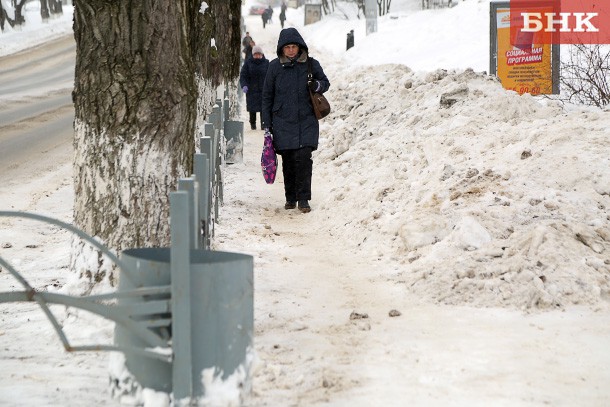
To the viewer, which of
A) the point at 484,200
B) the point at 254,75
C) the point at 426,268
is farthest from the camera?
the point at 254,75

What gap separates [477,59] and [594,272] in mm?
13161

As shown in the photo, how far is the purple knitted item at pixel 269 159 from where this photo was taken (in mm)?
9320

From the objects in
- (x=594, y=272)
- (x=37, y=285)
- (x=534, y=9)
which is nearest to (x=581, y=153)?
(x=594, y=272)

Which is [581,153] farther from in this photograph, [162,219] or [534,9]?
[534,9]

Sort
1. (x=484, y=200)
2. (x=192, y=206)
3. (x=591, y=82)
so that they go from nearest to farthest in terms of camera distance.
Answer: (x=192, y=206)
(x=484, y=200)
(x=591, y=82)

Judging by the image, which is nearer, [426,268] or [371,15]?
[426,268]

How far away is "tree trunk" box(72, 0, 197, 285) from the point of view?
16.9 ft

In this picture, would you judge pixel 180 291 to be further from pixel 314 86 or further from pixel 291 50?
pixel 291 50

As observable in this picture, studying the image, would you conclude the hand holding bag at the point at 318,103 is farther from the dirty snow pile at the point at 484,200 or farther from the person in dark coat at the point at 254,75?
the person in dark coat at the point at 254,75

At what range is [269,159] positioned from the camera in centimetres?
943

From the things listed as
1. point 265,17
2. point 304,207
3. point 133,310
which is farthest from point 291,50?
point 265,17

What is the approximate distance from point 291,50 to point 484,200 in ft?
10.3

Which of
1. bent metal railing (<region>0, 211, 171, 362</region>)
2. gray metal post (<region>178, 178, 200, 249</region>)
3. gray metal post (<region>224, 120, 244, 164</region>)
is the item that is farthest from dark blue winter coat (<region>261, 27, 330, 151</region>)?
bent metal railing (<region>0, 211, 171, 362</region>)

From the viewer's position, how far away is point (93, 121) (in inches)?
208
